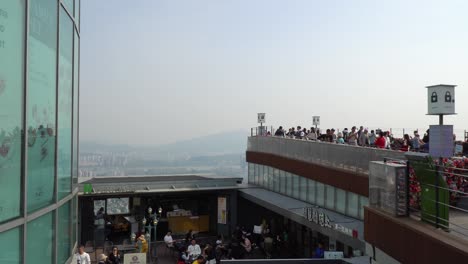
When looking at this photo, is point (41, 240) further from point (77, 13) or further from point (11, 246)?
point (77, 13)

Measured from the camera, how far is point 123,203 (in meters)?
35.5

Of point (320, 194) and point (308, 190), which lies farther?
point (308, 190)

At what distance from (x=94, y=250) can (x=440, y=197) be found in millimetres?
26772

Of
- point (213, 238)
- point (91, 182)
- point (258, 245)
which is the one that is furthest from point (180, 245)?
point (91, 182)

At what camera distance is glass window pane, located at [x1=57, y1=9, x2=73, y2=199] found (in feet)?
30.2

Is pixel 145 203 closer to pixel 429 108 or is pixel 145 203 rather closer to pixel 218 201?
pixel 218 201

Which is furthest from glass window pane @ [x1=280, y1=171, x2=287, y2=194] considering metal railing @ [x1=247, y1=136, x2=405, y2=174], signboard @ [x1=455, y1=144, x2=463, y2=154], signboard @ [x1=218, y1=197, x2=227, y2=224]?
signboard @ [x1=455, y1=144, x2=463, y2=154]

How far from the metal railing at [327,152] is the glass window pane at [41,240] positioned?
37.7 feet

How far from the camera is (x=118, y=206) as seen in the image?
35.4 metres

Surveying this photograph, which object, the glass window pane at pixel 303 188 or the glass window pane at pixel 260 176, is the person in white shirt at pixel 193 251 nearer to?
the glass window pane at pixel 303 188

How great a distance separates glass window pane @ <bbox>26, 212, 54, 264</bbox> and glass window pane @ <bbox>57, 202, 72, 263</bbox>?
2.10 ft

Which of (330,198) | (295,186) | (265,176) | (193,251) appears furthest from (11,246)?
(265,176)

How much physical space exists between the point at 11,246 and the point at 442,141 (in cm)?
716

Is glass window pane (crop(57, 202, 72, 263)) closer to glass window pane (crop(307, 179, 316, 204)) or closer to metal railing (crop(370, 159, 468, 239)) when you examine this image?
metal railing (crop(370, 159, 468, 239))
